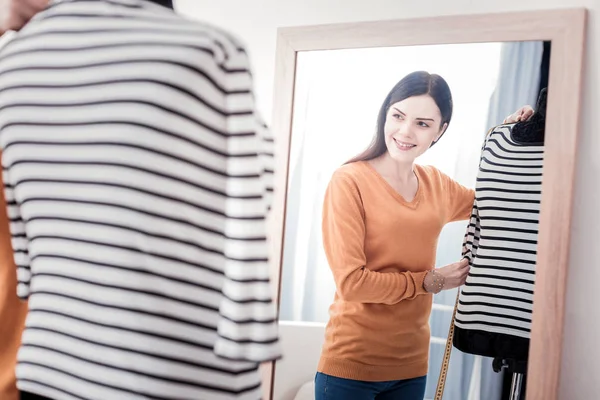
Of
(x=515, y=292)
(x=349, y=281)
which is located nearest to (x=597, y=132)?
(x=515, y=292)

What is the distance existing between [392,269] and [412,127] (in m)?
0.32

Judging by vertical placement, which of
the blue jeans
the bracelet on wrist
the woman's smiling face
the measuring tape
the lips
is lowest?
the blue jeans

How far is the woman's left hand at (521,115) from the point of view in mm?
1206

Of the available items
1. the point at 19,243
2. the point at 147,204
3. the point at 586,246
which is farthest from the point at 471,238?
the point at 19,243

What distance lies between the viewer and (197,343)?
799 mm

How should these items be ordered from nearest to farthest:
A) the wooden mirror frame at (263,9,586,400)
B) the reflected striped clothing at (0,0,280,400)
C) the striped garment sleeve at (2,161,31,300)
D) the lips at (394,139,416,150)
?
the reflected striped clothing at (0,0,280,400) < the striped garment sleeve at (2,161,31,300) < the wooden mirror frame at (263,9,586,400) < the lips at (394,139,416,150)

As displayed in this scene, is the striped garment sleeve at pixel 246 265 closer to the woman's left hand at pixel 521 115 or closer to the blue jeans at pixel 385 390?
the blue jeans at pixel 385 390

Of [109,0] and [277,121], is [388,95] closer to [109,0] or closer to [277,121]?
[277,121]

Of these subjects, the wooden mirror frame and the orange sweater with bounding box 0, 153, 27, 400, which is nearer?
the orange sweater with bounding box 0, 153, 27, 400

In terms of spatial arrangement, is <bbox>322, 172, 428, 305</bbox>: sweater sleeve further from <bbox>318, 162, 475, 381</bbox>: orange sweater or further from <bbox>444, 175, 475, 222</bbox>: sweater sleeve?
<bbox>444, 175, 475, 222</bbox>: sweater sleeve

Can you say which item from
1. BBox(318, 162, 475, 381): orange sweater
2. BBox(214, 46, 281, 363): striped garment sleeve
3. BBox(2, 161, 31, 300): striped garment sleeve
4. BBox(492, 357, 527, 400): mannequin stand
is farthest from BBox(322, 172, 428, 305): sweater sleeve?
BBox(2, 161, 31, 300): striped garment sleeve

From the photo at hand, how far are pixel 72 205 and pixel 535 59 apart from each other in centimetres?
94

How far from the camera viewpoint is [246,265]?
0.79 meters

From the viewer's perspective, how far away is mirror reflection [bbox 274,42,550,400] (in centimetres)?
121
